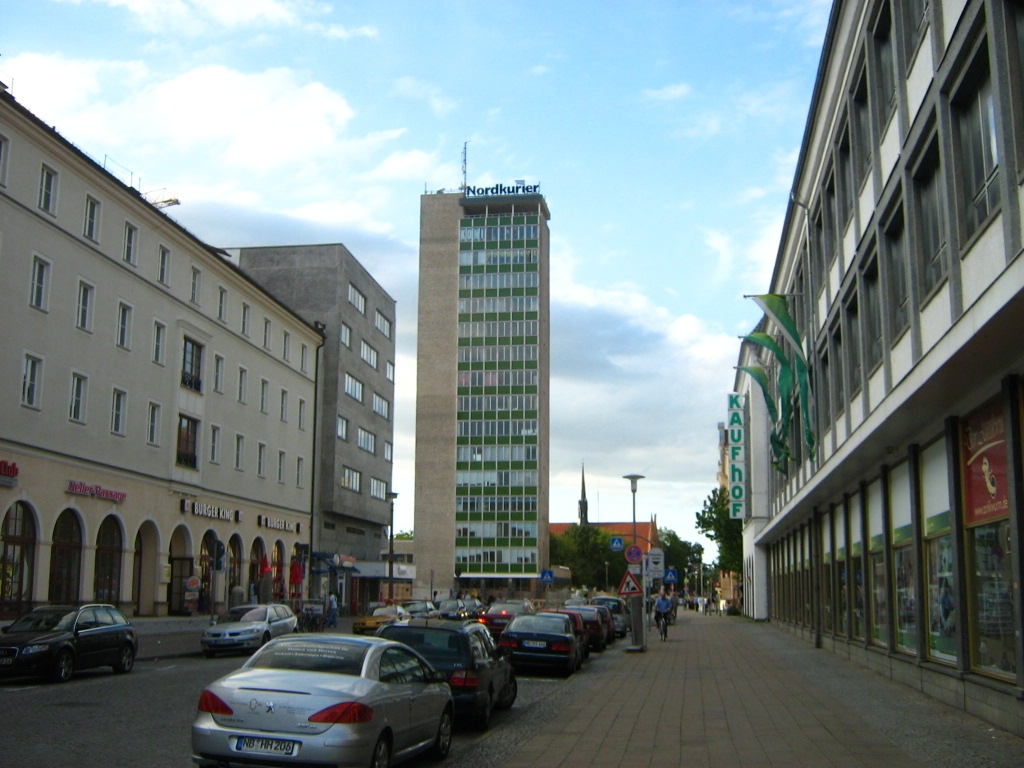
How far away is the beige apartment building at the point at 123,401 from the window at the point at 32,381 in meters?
0.05

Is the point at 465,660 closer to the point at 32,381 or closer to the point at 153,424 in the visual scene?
the point at 32,381

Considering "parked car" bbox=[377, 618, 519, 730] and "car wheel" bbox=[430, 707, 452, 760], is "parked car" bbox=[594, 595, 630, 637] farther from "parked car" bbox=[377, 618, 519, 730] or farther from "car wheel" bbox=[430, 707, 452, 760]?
"car wheel" bbox=[430, 707, 452, 760]

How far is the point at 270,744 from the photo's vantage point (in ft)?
30.2

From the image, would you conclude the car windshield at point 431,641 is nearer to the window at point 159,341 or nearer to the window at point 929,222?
the window at point 929,222

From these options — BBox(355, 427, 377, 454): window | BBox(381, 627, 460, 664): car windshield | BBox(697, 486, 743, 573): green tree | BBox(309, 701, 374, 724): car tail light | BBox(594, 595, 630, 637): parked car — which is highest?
BBox(355, 427, 377, 454): window

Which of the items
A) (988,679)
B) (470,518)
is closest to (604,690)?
(988,679)

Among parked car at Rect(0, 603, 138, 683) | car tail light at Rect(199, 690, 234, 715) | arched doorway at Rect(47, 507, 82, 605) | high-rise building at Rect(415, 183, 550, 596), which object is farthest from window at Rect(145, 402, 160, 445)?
high-rise building at Rect(415, 183, 550, 596)

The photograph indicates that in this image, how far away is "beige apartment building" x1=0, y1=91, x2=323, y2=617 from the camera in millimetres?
31484

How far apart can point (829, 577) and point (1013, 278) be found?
2145 cm

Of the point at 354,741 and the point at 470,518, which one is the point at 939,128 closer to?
the point at 354,741

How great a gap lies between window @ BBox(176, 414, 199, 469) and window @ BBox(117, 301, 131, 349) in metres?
5.25

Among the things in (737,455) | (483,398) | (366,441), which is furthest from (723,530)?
(483,398)

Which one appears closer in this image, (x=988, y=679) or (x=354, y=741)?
(x=354, y=741)

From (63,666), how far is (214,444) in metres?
26.3
